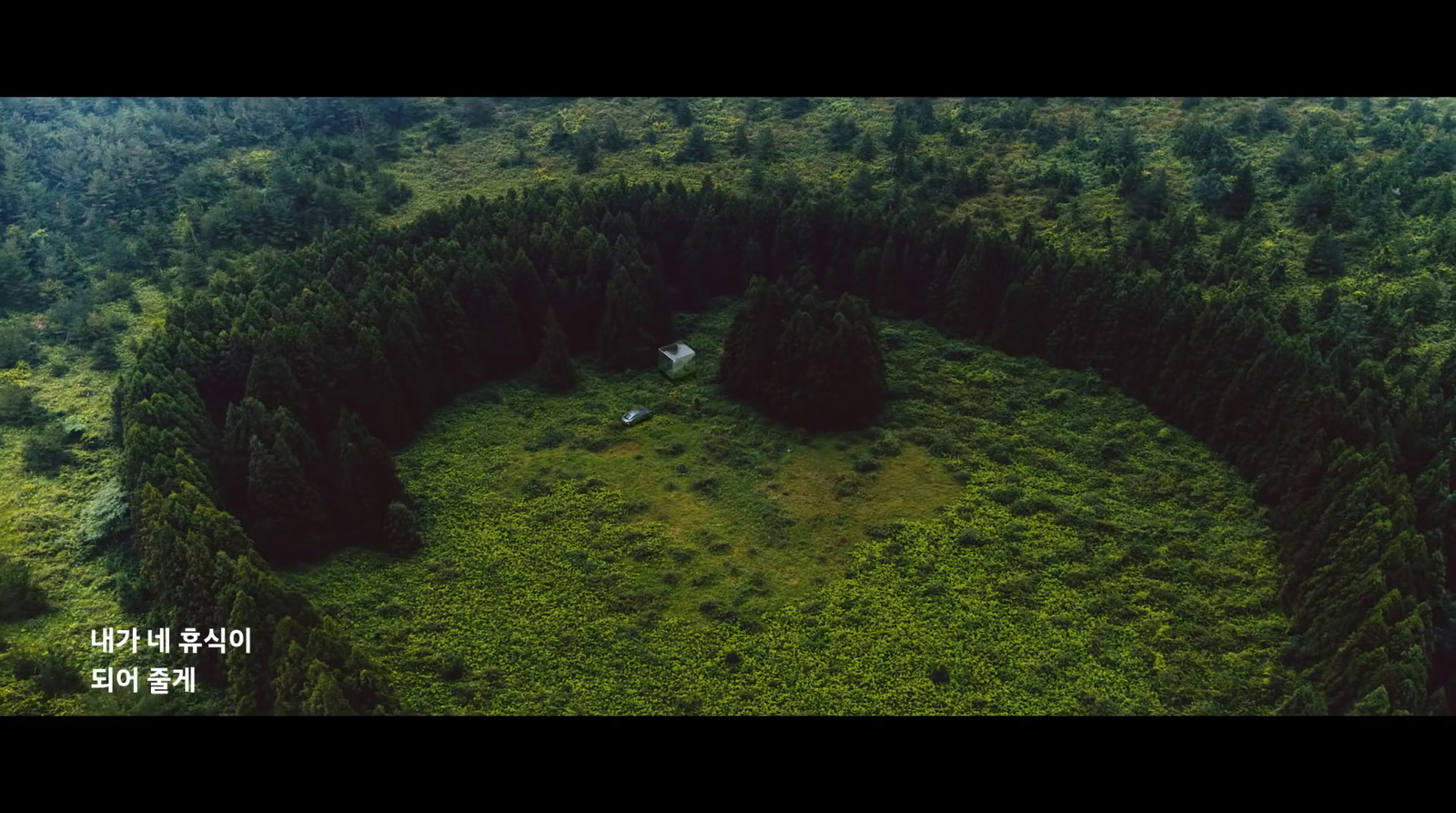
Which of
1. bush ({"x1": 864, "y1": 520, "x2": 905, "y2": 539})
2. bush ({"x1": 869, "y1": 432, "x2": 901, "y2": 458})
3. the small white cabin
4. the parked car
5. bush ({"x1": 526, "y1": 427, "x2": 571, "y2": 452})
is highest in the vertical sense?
the small white cabin

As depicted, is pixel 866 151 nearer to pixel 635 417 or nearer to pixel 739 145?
pixel 739 145

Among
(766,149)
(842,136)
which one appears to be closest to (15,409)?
(766,149)

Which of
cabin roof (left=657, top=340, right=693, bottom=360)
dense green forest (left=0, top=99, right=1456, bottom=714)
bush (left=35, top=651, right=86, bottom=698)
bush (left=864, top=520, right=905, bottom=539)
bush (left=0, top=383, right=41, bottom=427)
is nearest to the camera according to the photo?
bush (left=35, top=651, right=86, bottom=698)

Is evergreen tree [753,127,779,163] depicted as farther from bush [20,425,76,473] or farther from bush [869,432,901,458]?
bush [20,425,76,473]

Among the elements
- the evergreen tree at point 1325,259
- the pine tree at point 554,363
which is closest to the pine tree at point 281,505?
the pine tree at point 554,363

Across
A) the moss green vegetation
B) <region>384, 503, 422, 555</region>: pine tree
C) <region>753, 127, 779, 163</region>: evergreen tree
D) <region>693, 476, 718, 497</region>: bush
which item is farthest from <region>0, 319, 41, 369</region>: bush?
<region>753, 127, 779, 163</region>: evergreen tree

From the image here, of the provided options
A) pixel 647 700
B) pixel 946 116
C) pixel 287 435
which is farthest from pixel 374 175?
pixel 647 700

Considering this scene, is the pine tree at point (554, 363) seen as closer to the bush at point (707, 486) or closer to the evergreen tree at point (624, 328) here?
the evergreen tree at point (624, 328)

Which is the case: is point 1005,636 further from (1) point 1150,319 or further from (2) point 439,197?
(2) point 439,197
